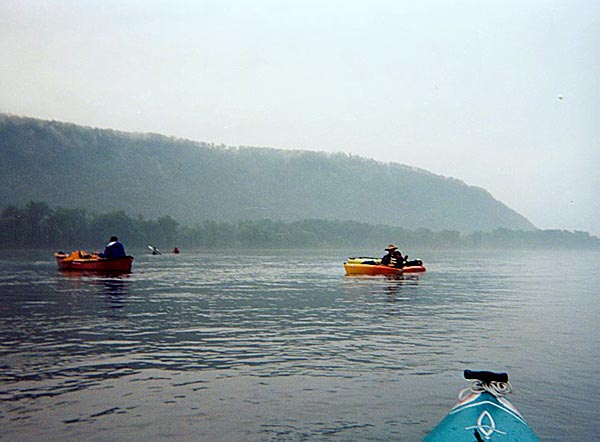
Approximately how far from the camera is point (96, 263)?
56.8m

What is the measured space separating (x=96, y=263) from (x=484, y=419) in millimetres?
51413

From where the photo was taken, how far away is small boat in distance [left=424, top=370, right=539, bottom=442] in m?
9.00

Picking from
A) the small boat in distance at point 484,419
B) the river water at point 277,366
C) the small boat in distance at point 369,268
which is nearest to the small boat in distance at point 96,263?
the small boat in distance at point 369,268

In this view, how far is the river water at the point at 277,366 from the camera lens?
11898mm

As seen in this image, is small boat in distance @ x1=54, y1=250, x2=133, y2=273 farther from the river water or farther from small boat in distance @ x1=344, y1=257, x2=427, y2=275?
the river water

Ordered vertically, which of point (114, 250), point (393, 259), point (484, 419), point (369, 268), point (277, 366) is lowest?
point (277, 366)

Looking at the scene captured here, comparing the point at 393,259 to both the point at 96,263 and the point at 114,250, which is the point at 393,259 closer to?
the point at 114,250

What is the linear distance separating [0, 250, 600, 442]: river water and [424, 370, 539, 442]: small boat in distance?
A: 1.58 meters

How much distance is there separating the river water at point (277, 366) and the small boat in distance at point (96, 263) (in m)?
20.8

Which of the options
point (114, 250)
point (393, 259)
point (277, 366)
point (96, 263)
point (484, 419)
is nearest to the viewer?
point (484, 419)

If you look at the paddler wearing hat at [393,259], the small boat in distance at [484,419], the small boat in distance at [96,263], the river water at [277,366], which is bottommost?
the river water at [277,366]

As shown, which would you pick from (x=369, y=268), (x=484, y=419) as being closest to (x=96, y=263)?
(x=369, y=268)

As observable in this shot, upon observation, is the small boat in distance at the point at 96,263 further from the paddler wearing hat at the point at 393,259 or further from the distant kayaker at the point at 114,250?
the paddler wearing hat at the point at 393,259

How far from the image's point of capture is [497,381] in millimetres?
10477
